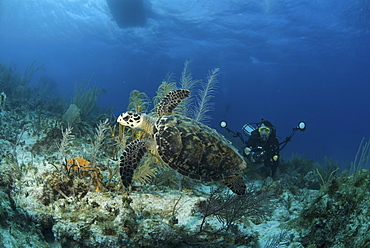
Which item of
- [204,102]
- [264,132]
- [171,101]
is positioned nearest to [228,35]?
[204,102]

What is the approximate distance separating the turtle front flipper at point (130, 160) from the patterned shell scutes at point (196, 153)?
0.32 m

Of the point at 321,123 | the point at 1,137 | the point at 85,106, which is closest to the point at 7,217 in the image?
the point at 1,137

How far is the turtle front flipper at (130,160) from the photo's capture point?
3.21 meters

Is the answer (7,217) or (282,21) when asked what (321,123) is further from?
(7,217)

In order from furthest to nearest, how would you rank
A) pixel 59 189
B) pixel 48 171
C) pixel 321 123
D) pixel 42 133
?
pixel 321 123 < pixel 42 133 < pixel 48 171 < pixel 59 189

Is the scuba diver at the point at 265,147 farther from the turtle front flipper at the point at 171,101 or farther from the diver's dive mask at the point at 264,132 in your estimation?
the turtle front flipper at the point at 171,101

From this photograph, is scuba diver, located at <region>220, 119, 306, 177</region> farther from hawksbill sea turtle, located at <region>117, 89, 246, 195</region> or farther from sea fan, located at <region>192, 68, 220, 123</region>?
hawksbill sea turtle, located at <region>117, 89, 246, 195</region>

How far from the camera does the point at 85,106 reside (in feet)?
30.5

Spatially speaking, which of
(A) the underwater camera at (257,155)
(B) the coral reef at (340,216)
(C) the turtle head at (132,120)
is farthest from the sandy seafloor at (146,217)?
(A) the underwater camera at (257,155)

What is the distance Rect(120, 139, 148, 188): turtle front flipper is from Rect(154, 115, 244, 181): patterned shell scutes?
32 cm

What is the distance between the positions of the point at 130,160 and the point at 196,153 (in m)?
1.12

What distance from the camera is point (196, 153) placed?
12.0 feet

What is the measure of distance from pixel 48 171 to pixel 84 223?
1360 mm

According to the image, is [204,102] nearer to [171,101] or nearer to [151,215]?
[171,101]
